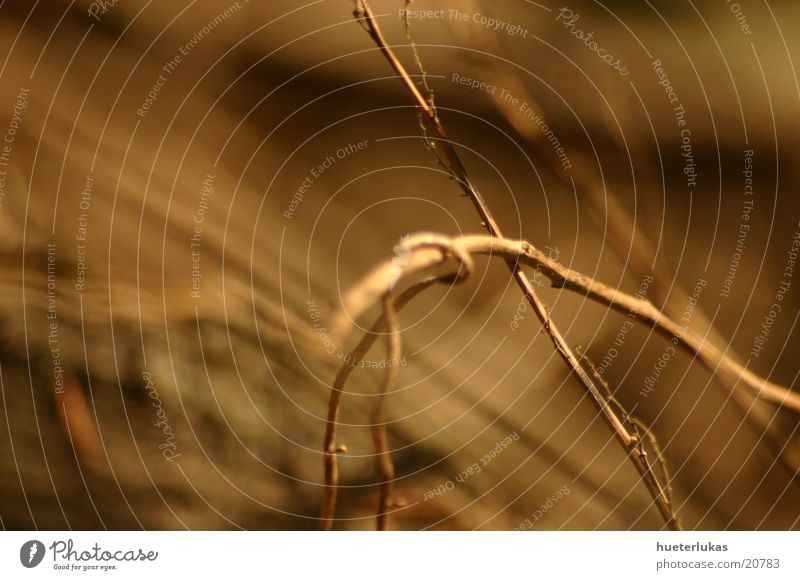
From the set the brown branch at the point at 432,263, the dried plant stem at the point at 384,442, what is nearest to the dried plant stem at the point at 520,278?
the brown branch at the point at 432,263

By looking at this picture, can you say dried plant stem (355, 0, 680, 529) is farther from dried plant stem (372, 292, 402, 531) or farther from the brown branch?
dried plant stem (372, 292, 402, 531)

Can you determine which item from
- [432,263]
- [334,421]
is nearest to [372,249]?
[432,263]

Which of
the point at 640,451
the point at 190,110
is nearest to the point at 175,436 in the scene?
the point at 190,110

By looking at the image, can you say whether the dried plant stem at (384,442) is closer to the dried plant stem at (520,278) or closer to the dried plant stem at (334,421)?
the dried plant stem at (334,421)

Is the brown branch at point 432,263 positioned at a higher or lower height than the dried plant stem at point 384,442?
higher

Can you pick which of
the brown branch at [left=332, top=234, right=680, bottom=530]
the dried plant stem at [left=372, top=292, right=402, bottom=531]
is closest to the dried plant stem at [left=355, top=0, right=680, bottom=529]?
the brown branch at [left=332, top=234, right=680, bottom=530]

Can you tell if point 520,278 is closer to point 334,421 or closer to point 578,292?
point 578,292
